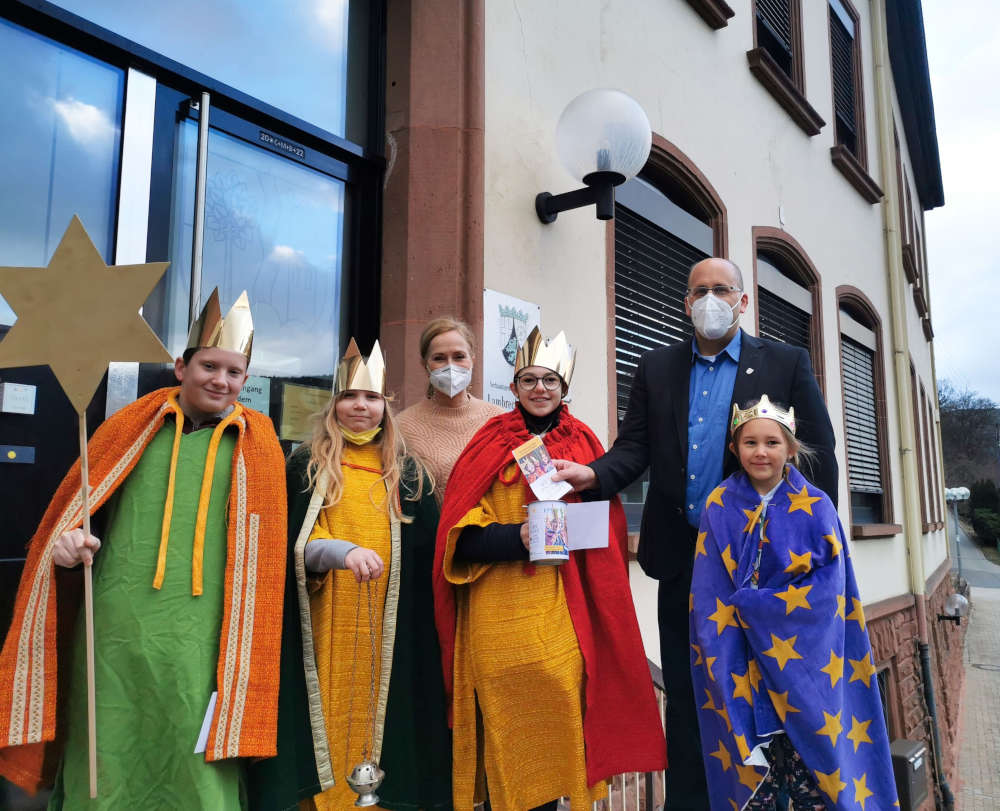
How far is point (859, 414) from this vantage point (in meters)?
10.0

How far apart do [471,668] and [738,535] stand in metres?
0.91

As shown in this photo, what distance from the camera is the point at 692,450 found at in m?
2.72

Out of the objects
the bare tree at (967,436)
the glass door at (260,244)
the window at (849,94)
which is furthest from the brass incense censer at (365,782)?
the bare tree at (967,436)

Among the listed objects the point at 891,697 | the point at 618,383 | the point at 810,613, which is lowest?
the point at 891,697

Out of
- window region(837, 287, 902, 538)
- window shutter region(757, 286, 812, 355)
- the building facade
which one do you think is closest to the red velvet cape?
the building facade

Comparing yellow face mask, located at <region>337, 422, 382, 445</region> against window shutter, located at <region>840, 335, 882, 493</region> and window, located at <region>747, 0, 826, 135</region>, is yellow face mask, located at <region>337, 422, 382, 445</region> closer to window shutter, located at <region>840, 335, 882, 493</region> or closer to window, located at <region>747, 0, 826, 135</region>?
window, located at <region>747, 0, 826, 135</region>

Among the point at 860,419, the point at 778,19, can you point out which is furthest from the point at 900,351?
the point at 778,19

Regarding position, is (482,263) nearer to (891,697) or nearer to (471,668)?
(471,668)

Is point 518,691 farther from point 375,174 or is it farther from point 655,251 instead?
point 655,251

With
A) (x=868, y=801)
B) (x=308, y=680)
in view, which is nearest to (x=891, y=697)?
(x=868, y=801)

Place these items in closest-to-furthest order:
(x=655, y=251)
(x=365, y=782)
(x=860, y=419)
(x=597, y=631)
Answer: (x=365, y=782), (x=597, y=631), (x=655, y=251), (x=860, y=419)

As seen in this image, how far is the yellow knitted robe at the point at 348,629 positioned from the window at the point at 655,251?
2505 millimetres

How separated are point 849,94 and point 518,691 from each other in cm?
1064

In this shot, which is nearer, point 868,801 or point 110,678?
point 110,678
